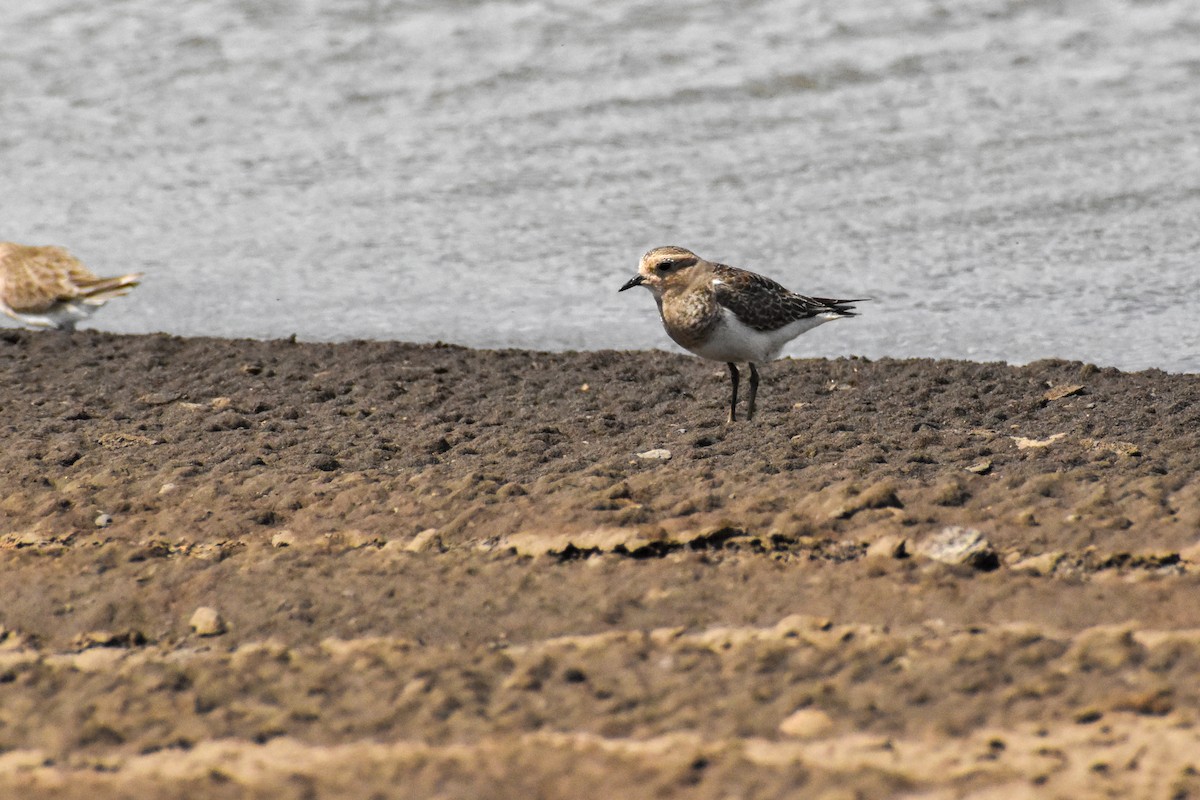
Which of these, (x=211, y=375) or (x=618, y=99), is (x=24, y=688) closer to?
(x=211, y=375)

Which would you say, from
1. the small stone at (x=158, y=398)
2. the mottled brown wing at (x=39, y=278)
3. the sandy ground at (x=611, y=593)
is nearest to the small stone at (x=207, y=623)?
the sandy ground at (x=611, y=593)

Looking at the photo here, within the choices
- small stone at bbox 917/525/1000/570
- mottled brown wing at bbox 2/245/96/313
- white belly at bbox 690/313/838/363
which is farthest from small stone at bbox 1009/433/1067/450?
mottled brown wing at bbox 2/245/96/313

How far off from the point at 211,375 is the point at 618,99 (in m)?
5.88

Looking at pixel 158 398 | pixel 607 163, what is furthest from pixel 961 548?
pixel 607 163

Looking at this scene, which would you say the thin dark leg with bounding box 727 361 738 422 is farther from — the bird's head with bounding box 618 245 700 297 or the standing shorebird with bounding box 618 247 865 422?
the bird's head with bounding box 618 245 700 297

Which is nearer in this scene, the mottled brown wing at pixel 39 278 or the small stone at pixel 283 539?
the small stone at pixel 283 539

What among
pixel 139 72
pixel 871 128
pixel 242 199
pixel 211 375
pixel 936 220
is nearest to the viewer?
pixel 211 375

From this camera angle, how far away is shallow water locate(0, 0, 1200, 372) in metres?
8.07

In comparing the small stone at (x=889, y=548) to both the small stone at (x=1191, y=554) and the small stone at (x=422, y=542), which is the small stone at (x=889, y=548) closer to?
the small stone at (x=1191, y=554)

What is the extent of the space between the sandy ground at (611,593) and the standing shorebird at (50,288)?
1.42 m

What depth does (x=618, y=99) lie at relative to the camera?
11.9m

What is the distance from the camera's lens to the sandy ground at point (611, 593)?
3.60 meters

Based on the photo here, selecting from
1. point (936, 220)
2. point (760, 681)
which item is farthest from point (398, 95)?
point (760, 681)

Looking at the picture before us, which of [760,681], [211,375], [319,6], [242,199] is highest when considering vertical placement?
[319,6]
